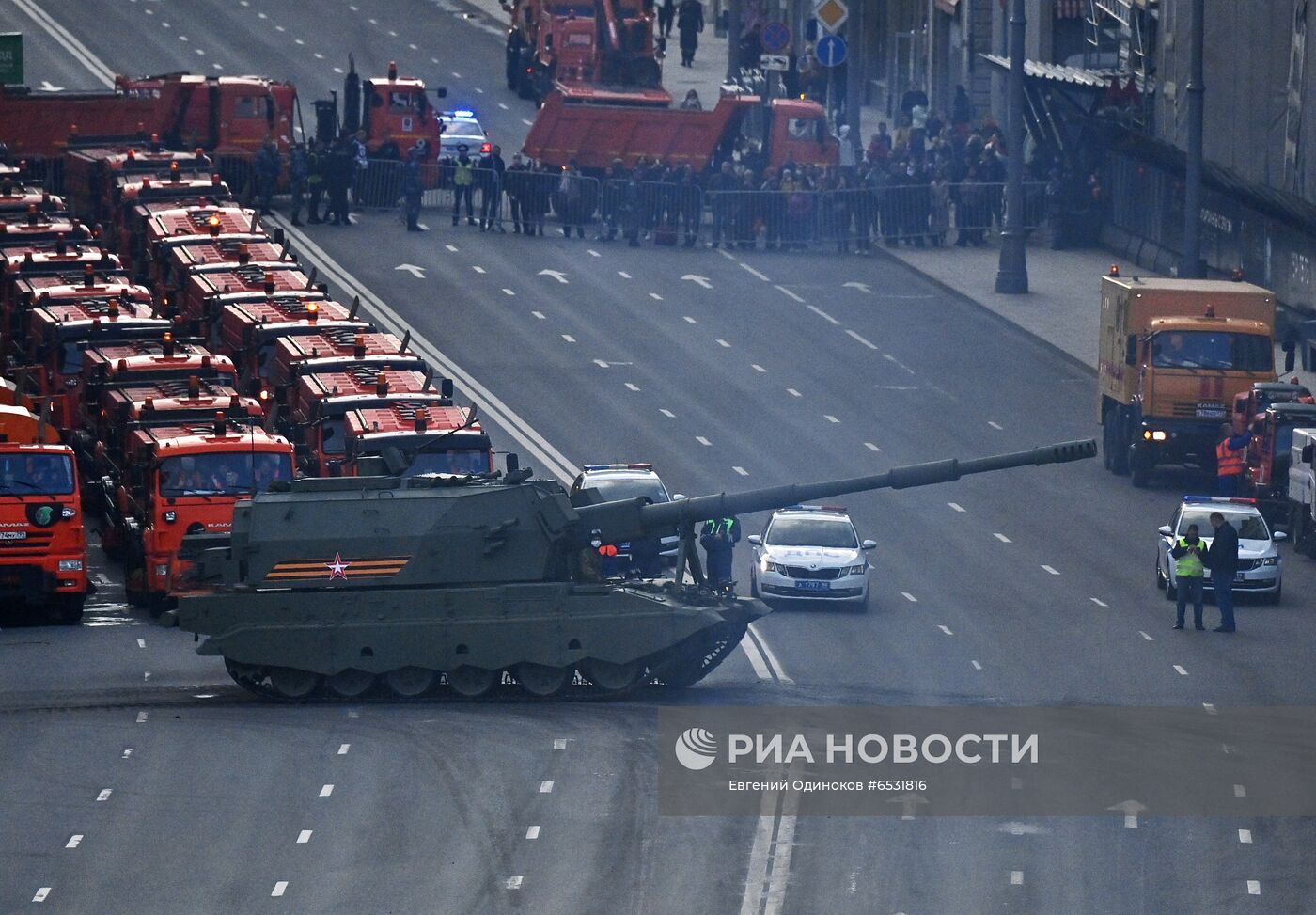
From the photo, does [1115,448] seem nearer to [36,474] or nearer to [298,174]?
[36,474]

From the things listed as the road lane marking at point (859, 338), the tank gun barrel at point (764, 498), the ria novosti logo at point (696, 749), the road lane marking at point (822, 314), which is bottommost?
the ria novosti logo at point (696, 749)

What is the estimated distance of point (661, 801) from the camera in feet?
77.3

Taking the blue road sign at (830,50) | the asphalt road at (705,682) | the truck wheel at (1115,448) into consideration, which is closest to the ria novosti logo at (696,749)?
the asphalt road at (705,682)

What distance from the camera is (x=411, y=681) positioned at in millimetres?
28391

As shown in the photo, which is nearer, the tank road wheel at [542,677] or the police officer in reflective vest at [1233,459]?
the tank road wheel at [542,677]

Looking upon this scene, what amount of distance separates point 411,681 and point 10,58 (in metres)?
37.4

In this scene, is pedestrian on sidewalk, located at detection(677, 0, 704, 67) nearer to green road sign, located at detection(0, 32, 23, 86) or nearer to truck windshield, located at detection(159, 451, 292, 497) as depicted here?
green road sign, located at detection(0, 32, 23, 86)

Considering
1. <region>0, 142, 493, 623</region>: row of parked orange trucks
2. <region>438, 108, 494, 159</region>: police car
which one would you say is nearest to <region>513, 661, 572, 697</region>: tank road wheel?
<region>0, 142, 493, 623</region>: row of parked orange trucks

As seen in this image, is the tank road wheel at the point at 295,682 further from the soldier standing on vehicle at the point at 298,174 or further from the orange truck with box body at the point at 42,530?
the soldier standing on vehicle at the point at 298,174

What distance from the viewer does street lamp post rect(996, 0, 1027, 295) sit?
5138 centimetres

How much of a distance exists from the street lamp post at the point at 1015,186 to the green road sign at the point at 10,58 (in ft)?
77.4

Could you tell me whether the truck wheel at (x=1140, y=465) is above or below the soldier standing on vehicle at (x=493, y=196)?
below

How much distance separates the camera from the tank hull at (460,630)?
27922 mm

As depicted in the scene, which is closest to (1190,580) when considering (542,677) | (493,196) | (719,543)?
(719,543)
